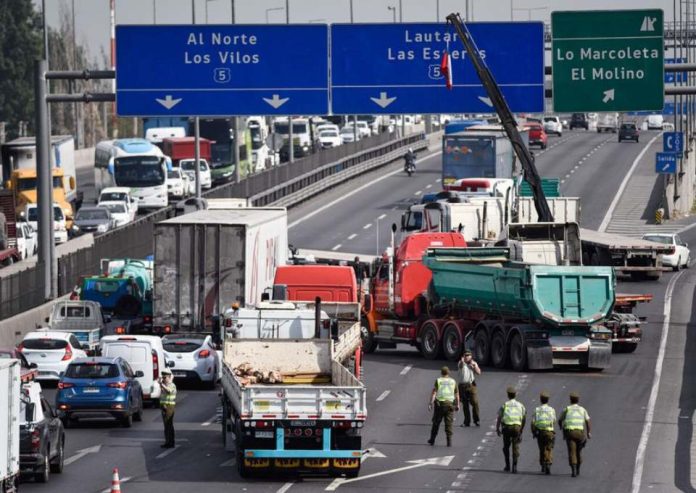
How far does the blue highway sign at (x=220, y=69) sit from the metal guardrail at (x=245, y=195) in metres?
3.42

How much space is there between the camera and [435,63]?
44781 millimetres

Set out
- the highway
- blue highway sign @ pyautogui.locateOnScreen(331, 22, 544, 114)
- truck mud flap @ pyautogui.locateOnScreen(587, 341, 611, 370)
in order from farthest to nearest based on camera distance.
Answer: blue highway sign @ pyautogui.locateOnScreen(331, 22, 544, 114)
truck mud flap @ pyautogui.locateOnScreen(587, 341, 611, 370)
the highway

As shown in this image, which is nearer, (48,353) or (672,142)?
(48,353)

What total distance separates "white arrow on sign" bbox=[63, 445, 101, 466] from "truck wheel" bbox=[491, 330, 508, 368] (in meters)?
12.9

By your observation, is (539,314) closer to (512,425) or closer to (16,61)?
(512,425)

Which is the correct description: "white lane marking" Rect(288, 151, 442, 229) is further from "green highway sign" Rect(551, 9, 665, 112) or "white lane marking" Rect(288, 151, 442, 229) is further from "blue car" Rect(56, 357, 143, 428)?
"blue car" Rect(56, 357, 143, 428)

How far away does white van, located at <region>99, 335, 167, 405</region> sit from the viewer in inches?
1404

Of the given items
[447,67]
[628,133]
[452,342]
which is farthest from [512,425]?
[628,133]

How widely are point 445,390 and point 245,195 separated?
1778 inches

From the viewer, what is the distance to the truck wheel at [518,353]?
40312 millimetres

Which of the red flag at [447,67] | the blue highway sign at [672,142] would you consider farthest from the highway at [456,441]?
the blue highway sign at [672,142]

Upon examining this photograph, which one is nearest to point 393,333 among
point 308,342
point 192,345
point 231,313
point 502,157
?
point 192,345

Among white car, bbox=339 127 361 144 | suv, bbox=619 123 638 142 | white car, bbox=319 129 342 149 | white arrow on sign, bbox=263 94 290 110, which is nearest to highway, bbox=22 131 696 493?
white arrow on sign, bbox=263 94 290 110

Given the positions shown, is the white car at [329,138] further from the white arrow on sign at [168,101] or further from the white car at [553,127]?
the white arrow on sign at [168,101]
